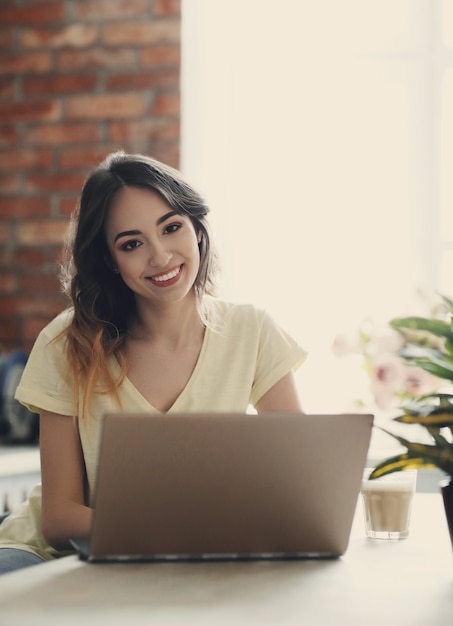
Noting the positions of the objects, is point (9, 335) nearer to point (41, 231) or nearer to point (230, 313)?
point (41, 231)

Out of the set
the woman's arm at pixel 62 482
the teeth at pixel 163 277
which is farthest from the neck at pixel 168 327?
the woman's arm at pixel 62 482

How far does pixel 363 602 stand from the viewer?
Answer: 0.93 meters

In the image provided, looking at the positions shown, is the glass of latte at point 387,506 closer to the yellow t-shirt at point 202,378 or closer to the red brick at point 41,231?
the yellow t-shirt at point 202,378

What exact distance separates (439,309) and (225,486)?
1.61 m

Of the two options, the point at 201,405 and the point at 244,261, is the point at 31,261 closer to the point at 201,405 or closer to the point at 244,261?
the point at 244,261

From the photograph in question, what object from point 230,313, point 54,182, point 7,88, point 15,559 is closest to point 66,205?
point 54,182

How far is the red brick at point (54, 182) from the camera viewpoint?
10.2 feet

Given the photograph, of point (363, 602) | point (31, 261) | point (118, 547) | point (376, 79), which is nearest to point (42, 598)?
point (118, 547)

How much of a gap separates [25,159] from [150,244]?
5.05ft

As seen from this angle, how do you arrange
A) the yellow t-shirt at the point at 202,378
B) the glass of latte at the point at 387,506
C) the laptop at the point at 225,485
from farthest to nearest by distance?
the yellow t-shirt at the point at 202,378
the glass of latte at the point at 387,506
the laptop at the point at 225,485

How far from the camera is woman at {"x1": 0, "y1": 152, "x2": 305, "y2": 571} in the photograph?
68.4 inches

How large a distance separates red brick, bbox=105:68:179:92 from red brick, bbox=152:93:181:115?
0.12ft

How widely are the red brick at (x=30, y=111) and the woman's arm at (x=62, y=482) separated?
1679mm

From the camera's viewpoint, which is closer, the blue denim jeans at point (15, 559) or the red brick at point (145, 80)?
the blue denim jeans at point (15, 559)
